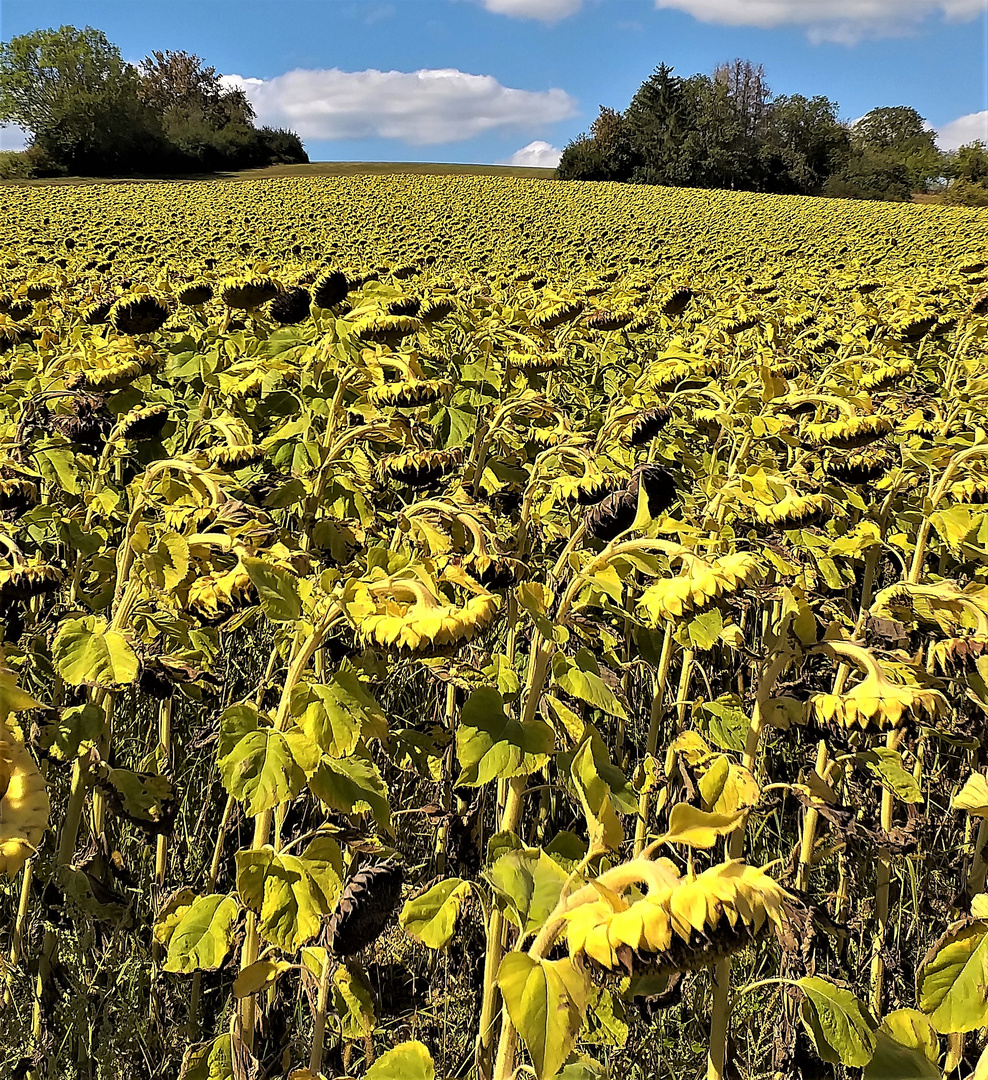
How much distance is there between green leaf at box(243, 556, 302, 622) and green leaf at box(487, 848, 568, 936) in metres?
0.57

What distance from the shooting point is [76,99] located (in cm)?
6053

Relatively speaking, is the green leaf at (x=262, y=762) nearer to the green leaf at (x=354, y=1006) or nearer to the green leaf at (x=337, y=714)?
the green leaf at (x=337, y=714)

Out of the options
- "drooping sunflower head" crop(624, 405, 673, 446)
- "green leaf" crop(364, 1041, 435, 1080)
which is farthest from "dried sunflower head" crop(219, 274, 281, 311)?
"green leaf" crop(364, 1041, 435, 1080)

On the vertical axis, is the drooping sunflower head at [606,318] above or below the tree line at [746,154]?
below

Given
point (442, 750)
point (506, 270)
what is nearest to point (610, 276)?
point (506, 270)

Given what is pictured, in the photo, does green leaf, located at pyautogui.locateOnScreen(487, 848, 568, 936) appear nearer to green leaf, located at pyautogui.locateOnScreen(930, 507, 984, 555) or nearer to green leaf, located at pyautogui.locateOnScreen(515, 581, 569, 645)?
green leaf, located at pyautogui.locateOnScreen(515, 581, 569, 645)

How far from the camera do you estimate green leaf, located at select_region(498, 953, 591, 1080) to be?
0.91 metres

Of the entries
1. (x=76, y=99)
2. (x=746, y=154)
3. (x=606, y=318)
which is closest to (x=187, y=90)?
(x=76, y=99)

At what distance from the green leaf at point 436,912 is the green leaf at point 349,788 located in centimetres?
15

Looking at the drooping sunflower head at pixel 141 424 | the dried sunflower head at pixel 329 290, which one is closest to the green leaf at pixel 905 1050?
the drooping sunflower head at pixel 141 424

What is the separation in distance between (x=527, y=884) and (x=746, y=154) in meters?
69.5

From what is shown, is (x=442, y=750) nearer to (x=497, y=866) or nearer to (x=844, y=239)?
(x=497, y=866)

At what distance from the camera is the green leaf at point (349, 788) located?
4.60ft

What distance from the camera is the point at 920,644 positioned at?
3.38 meters
